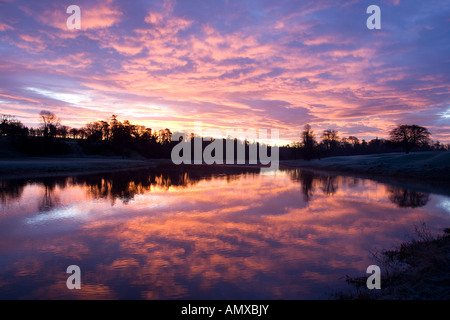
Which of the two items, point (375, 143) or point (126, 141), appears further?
point (375, 143)

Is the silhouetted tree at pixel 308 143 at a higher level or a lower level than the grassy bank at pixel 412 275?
higher

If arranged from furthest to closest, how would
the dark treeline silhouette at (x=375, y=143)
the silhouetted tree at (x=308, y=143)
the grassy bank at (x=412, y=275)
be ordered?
the silhouetted tree at (x=308, y=143) < the dark treeline silhouette at (x=375, y=143) < the grassy bank at (x=412, y=275)

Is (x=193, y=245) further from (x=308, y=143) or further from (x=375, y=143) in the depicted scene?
(x=375, y=143)

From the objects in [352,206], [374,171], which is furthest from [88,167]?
[374,171]

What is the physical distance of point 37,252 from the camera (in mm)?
9086

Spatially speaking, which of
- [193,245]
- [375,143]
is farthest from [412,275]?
[375,143]

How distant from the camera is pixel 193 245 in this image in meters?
10.1

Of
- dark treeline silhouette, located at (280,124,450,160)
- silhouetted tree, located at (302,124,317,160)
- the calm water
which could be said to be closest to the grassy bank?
the calm water

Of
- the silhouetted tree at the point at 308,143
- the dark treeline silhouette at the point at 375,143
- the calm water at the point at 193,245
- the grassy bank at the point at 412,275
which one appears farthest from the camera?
the silhouetted tree at the point at 308,143

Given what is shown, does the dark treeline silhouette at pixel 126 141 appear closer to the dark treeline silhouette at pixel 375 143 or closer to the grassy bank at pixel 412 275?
the dark treeline silhouette at pixel 375 143

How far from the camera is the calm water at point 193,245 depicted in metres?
6.84

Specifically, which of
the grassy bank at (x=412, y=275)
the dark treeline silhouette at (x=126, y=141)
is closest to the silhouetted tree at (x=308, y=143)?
the dark treeline silhouette at (x=126, y=141)

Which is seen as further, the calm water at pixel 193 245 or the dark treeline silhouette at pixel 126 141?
the dark treeline silhouette at pixel 126 141
